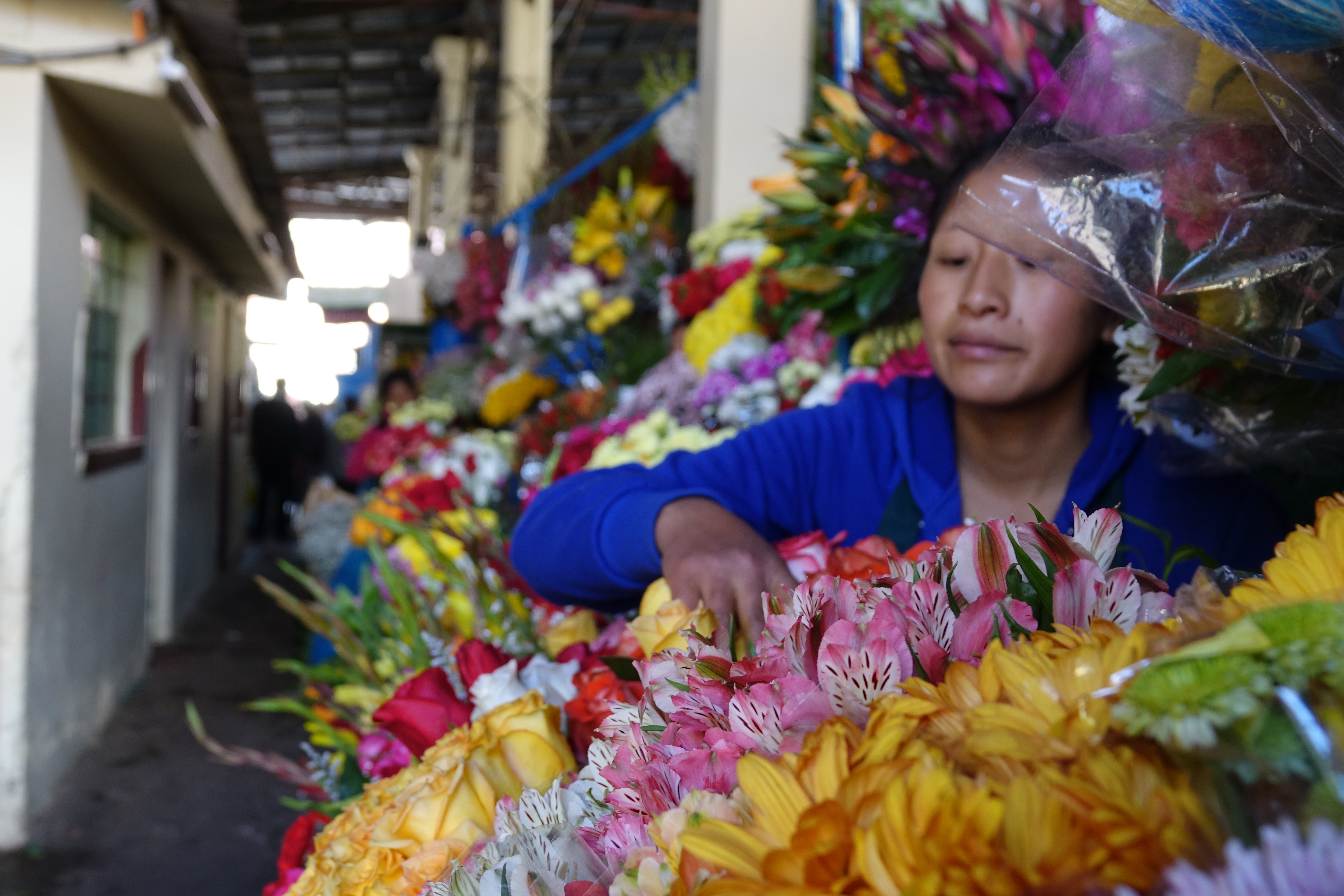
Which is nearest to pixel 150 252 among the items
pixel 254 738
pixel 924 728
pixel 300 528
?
pixel 300 528

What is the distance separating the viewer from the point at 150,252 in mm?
5887

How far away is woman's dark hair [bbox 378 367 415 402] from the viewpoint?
7.72 metres

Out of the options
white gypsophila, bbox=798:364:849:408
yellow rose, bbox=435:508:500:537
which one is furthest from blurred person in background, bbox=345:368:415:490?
white gypsophila, bbox=798:364:849:408

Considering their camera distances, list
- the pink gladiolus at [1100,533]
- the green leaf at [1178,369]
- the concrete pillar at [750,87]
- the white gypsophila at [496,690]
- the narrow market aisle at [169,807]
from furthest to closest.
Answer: the narrow market aisle at [169,807] → the concrete pillar at [750,87] → the green leaf at [1178,369] → the white gypsophila at [496,690] → the pink gladiolus at [1100,533]

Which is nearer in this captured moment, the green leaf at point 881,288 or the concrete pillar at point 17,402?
the green leaf at point 881,288

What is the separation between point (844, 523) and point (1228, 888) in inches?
41.3

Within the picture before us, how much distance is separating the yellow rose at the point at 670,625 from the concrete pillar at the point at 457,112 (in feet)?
33.9

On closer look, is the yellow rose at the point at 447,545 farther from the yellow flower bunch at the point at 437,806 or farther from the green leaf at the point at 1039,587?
the green leaf at the point at 1039,587

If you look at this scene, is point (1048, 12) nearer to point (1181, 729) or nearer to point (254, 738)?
point (1181, 729)

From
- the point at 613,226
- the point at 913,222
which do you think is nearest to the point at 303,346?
Result: the point at 613,226

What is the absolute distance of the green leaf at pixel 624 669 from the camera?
791 mm

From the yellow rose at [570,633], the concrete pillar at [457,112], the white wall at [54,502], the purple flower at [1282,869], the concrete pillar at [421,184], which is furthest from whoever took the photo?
the concrete pillar at [421,184]

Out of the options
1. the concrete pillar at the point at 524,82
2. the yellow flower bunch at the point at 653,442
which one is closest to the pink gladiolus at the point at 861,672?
the yellow flower bunch at the point at 653,442

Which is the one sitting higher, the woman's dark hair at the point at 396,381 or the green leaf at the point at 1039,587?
the woman's dark hair at the point at 396,381
